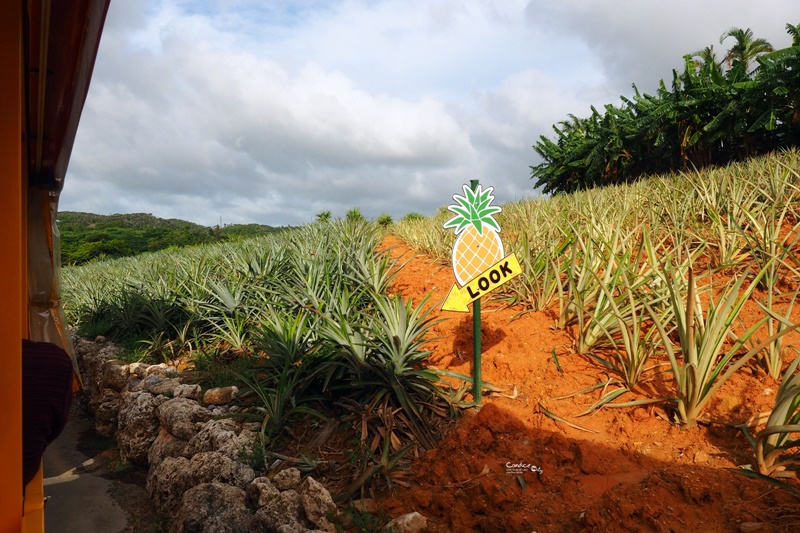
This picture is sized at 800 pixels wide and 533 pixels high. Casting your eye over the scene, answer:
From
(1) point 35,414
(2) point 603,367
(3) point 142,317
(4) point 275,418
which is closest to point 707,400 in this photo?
(2) point 603,367

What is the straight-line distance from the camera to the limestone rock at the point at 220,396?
418 centimetres

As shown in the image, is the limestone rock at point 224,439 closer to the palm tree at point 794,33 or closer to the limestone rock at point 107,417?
the limestone rock at point 107,417

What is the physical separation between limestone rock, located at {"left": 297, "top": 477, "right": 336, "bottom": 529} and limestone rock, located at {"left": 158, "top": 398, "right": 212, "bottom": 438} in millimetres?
1662

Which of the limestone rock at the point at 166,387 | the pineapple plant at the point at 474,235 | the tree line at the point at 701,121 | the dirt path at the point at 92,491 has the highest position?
the tree line at the point at 701,121

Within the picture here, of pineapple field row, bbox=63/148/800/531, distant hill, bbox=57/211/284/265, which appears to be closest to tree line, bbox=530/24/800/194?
pineapple field row, bbox=63/148/800/531

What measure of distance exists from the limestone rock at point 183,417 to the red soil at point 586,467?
2.00 meters

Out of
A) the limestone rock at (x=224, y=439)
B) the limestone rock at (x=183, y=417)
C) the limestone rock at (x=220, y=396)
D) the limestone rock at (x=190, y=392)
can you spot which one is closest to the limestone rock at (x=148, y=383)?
the limestone rock at (x=190, y=392)

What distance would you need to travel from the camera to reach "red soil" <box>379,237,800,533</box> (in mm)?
2014

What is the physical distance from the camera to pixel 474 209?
3.19m

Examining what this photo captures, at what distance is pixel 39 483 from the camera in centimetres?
188

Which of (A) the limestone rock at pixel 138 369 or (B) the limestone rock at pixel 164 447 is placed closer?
(B) the limestone rock at pixel 164 447

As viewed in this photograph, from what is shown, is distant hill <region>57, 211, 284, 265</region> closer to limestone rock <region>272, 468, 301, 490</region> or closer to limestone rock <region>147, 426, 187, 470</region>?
limestone rock <region>147, 426, 187, 470</region>

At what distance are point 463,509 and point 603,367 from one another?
1.44 meters

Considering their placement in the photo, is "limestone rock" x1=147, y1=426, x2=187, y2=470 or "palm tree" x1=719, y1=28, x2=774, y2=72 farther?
"palm tree" x1=719, y1=28, x2=774, y2=72
